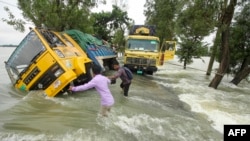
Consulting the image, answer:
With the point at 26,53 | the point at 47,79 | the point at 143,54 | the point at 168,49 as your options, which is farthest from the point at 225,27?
the point at 26,53

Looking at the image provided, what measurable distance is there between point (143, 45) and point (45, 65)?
10.3 metres

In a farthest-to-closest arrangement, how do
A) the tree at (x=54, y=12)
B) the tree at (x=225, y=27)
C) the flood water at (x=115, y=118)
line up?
the tree at (x=54, y=12), the tree at (x=225, y=27), the flood water at (x=115, y=118)

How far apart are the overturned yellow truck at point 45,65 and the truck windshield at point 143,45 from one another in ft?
26.4

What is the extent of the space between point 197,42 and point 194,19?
15.7m

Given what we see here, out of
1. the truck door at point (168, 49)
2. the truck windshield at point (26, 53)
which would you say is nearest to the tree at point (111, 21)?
the truck door at point (168, 49)

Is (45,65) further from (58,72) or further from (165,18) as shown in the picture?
(165,18)

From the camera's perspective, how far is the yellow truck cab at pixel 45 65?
911cm

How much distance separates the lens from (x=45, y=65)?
931cm

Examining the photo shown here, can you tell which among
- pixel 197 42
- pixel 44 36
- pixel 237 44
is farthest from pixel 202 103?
pixel 197 42

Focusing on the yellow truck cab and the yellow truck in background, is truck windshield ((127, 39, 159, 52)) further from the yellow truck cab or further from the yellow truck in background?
the yellow truck cab

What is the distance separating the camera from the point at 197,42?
99.2ft

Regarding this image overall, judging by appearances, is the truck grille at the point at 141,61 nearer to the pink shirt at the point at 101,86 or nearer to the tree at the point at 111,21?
the pink shirt at the point at 101,86

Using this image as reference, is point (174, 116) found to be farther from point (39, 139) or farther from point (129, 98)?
point (39, 139)

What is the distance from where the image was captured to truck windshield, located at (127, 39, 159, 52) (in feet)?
60.9
